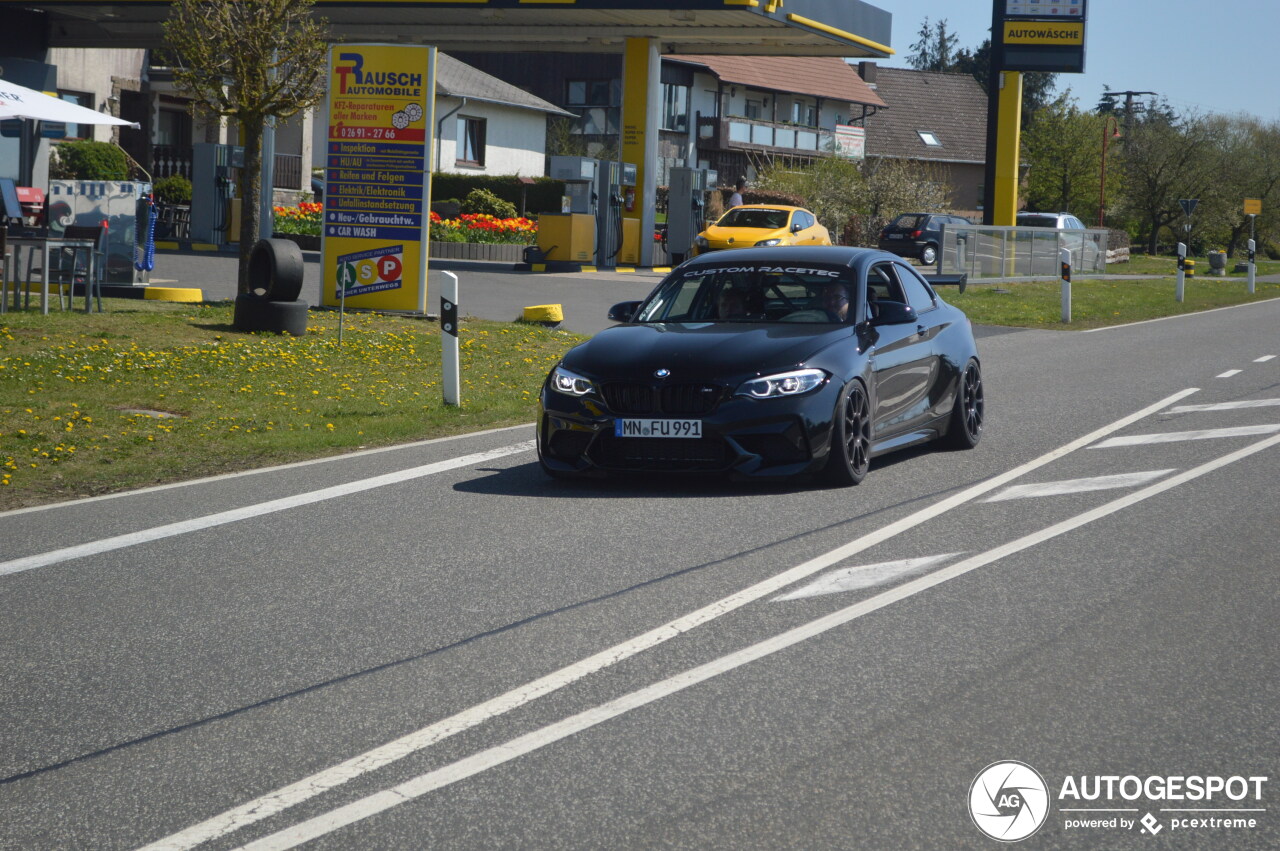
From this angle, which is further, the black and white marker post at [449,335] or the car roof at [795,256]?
the black and white marker post at [449,335]

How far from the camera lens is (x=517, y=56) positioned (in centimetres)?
6806

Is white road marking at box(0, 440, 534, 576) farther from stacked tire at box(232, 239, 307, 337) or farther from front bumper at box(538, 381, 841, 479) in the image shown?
stacked tire at box(232, 239, 307, 337)

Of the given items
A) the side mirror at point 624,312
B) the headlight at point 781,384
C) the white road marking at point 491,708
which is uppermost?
the side mirror at point 624,312

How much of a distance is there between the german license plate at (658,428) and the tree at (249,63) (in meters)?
10.1

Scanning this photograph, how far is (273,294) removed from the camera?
17.0 m

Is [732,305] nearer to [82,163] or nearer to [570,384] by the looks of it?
[570,384]

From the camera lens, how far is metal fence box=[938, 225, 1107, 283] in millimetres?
34688

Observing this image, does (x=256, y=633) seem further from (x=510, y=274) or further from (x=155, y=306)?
(x=510, y=274)

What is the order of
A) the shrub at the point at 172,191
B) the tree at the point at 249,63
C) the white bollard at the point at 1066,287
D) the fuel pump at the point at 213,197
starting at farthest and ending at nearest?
the shrub at the point at 172,191, the fuel pump at the point at 213,197, the white bollard at the point at 1066,287, the tree at the point at 249,63

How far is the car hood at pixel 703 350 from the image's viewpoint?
9.05 meters

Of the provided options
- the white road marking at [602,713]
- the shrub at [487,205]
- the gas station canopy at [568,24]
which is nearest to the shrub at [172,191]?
the gas station canopy at [568,24]

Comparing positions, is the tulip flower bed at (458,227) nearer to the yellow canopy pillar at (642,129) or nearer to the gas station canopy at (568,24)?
the yellow canopy pillar at (642,129)

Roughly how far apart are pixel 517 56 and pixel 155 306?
5096 centimetres

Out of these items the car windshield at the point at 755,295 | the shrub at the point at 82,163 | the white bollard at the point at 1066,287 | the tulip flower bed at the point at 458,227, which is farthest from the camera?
the tulip flower bed at the point at 458,227
